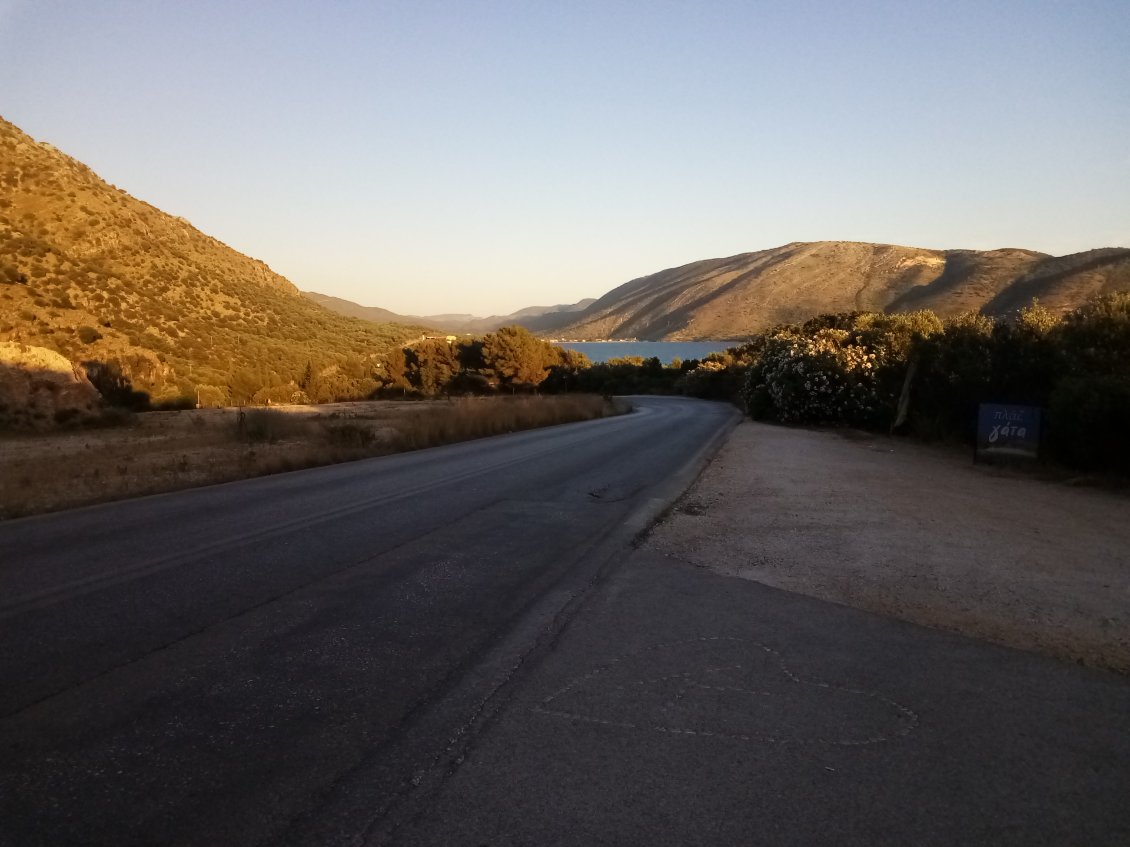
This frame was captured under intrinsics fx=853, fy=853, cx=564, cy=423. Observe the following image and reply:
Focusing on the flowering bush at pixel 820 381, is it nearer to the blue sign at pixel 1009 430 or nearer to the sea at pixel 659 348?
the blue sign at pixel 1009 430

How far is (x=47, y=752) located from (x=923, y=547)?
329 inches

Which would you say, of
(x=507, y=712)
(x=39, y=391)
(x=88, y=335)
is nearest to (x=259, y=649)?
(x=507, y=712)

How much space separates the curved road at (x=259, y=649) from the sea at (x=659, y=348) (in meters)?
95.5

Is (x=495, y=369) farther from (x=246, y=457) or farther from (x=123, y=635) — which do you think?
(x=123, y=635)

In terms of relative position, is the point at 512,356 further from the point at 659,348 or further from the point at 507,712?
the point at 659,348

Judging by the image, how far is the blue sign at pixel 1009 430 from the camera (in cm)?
1708

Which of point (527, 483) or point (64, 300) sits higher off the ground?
point (64, 300)

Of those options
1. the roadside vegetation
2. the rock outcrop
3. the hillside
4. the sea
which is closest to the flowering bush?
the roadside vegetation

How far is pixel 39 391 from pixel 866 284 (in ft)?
341

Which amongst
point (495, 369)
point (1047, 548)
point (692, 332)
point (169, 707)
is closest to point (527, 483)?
point (1047, 548)

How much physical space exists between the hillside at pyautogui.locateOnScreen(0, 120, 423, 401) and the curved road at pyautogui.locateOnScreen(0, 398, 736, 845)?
98.6ft

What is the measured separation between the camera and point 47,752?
13.6ft

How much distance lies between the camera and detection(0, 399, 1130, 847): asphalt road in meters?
3.64

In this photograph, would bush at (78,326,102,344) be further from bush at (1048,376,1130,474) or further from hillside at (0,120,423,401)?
bush at (1048,376,1130,474)
